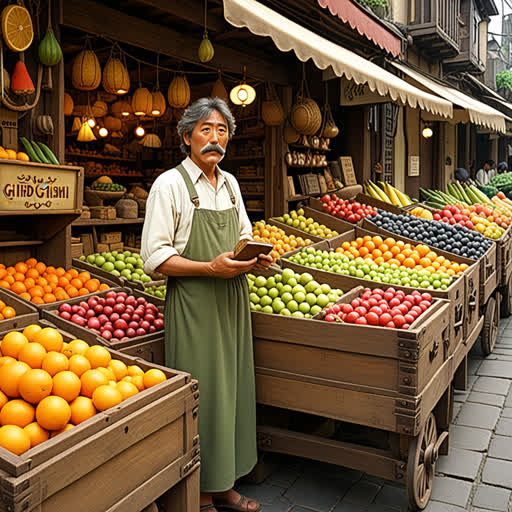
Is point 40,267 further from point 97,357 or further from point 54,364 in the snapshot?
point 54,364

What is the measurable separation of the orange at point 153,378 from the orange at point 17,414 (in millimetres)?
468

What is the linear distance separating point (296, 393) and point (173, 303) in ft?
3.13

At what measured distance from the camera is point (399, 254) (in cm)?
518

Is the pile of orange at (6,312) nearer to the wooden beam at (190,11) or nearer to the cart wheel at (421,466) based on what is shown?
the cart wheel at (421,466)

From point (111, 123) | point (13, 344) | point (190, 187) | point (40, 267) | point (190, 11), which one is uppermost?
point (190, 11)

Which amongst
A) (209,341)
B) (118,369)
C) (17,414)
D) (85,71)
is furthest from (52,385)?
(85,71)

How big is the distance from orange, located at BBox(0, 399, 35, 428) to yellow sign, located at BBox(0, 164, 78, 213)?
1.85 meters

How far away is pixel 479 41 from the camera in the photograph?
65.1 ft

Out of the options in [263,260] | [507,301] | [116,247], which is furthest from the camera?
[507,301]

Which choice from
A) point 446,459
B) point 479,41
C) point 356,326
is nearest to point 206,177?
point 356,326

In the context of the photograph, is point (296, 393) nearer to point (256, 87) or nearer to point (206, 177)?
point (206, 177)

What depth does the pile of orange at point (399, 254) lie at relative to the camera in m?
4.84

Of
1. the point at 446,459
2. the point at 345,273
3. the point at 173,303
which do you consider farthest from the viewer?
the point at 345,273

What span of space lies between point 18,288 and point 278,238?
2.85 meters
